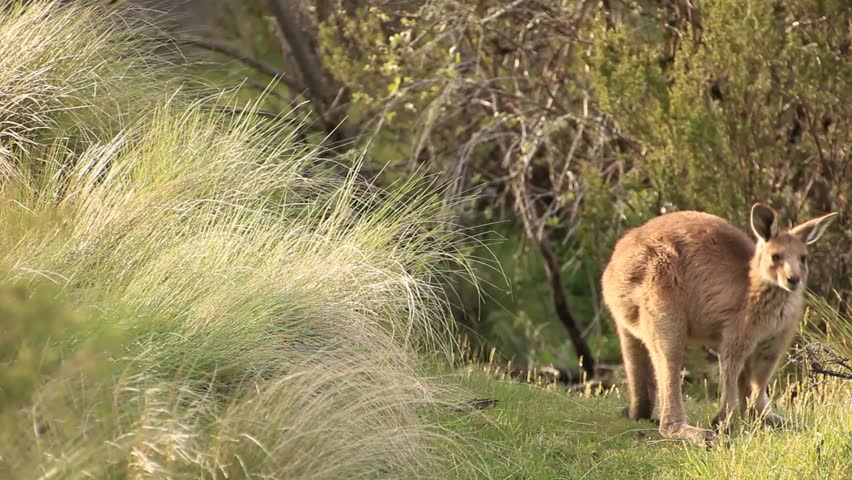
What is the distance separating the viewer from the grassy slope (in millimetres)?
5102

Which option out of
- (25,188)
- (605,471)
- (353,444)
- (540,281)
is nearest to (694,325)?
A: (605,471)

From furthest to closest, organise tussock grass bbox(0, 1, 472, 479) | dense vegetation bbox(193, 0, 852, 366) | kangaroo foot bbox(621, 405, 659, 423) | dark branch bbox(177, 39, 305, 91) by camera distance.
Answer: dark branch bbox(177, 39, 305, 91) < dense vegetation bbox(193, 0, 852, 366) < kangaroo foot bbox(621, 405, 659, 423) < tussock grass bbox(0, 1, 472, 479)

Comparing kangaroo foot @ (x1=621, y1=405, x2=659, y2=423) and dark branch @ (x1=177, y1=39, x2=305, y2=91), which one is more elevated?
dark branch @ (x1=177, y1=39, x2=305, y2=91)

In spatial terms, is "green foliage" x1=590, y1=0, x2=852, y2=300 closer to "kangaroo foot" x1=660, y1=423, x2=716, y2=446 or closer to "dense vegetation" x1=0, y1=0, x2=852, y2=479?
"dense vegetation" x1=0, y1=0, x2=852, y2=479

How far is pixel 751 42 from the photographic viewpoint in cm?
840

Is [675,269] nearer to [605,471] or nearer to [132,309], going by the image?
[605,471]

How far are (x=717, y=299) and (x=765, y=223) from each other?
0.45 m

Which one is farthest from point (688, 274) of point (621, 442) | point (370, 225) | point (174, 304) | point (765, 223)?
point (174, 304)

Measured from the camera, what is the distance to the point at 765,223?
609 cm

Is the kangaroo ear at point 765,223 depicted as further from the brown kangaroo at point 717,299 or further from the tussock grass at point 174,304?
the tussock grass at point 174,304

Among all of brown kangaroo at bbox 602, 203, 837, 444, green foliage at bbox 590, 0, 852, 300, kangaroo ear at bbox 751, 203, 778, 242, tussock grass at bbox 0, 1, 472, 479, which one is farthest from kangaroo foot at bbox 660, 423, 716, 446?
green foliage at bbox 590, 0, 852, 300

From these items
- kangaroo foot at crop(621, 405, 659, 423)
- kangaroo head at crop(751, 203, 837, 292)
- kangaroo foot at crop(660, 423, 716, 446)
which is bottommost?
kangaroo foot at crop(621, 405, 659, 423)

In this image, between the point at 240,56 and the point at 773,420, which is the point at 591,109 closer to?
the point at 240,56

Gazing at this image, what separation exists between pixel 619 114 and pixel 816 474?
4356 millimetres
